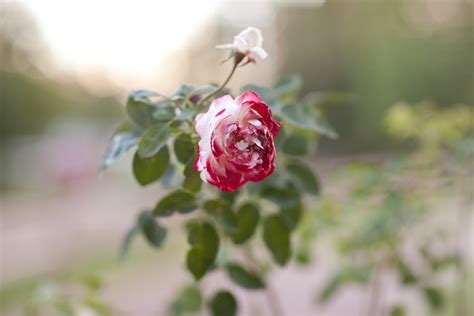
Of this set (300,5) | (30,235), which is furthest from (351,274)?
(300,5)

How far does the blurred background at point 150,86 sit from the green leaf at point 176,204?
579 millimetres

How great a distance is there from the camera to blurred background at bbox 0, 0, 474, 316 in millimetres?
4125

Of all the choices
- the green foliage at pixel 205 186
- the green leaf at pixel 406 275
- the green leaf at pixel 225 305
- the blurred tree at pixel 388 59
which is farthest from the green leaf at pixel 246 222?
the blurred tree at pixel 388 59

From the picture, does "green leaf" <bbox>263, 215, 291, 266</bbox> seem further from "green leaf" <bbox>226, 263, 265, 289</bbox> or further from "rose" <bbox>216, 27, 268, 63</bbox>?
"rose" <bbox>216, 27, 268, 63</bbox>

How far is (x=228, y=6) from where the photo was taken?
38.0ft

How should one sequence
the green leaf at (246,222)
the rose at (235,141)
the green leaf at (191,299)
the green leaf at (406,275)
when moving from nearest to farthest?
the rose at (235,141) → the green leaf at (246,222) → the green leaf at (191,299) → the green leaf at (406,275)

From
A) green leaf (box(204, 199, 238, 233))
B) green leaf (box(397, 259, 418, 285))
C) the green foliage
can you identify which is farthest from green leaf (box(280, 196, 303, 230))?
green leaf (box(397, 259, 418, 285))

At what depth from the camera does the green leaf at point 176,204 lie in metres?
0.59

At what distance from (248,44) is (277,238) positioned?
31 centimetres

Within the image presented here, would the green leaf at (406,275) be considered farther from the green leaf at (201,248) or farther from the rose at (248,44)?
the rose at (248,44)

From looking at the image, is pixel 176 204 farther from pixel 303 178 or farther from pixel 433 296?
pixel 433 296

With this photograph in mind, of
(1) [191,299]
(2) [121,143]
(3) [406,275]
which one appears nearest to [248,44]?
(2) [121,143]

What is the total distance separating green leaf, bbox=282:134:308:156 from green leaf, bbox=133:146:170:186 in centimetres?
20

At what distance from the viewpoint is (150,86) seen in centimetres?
462
